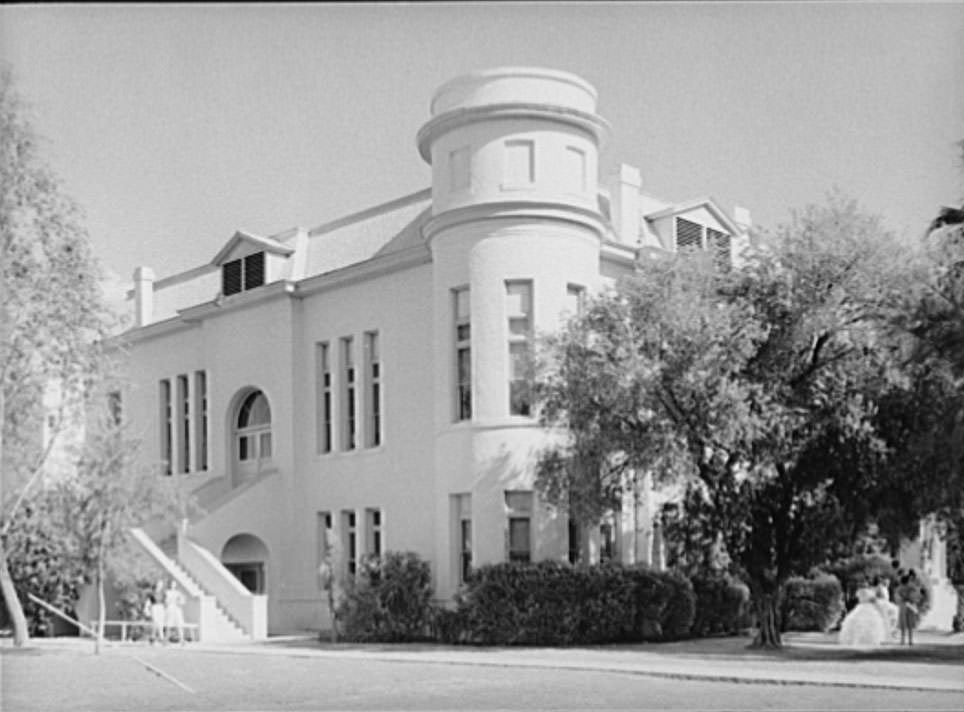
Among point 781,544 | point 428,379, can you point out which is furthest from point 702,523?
point 428,379

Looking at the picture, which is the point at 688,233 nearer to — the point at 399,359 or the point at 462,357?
the point at 462,357

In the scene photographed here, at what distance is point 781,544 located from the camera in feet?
59.7

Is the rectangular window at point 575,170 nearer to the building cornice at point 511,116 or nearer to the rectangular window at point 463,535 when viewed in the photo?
the building cornice at point 511,116

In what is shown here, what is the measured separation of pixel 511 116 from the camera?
756 inches

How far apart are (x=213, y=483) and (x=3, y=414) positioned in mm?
6800

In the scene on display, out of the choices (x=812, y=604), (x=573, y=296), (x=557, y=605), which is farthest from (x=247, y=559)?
(x=812, y=604)

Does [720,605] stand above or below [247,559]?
below

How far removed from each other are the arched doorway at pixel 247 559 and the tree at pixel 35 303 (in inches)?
208

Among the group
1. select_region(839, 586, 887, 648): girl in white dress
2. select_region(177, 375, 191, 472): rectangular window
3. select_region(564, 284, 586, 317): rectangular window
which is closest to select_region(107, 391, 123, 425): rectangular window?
select_region(177, 375, 191, 472): rectangular window

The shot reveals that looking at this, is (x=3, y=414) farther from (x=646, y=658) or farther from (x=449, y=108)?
(x=646, y=658)

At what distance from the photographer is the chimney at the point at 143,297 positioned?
22.3 meters

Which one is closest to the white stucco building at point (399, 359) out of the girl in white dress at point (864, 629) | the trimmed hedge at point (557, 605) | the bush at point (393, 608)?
the bush at point (393, 608)

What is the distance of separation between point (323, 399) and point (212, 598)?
3364mm

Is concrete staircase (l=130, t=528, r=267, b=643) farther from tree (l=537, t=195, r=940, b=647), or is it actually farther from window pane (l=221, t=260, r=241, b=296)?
tree (l=537, t=195, r=940, b=647)
